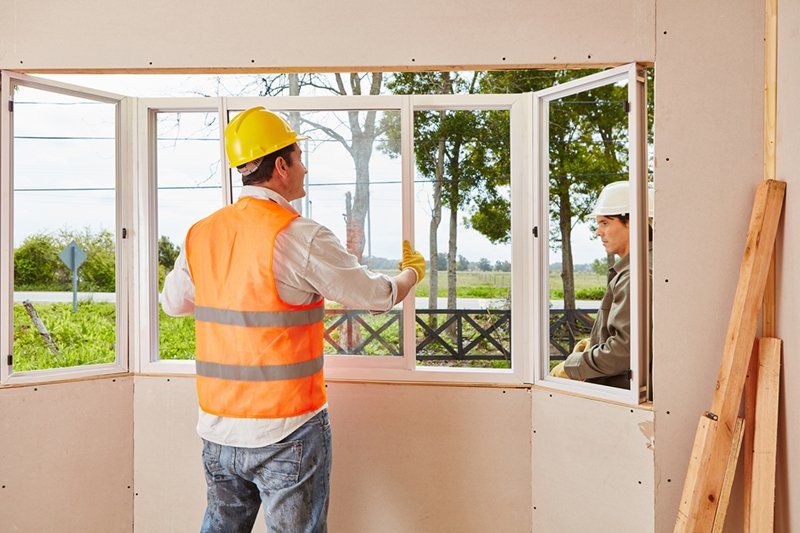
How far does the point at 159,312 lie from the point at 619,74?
7.09 ft

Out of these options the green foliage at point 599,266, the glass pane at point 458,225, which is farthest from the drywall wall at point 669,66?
the green foliage at point 599,266

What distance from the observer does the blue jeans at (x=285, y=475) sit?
1.87 m

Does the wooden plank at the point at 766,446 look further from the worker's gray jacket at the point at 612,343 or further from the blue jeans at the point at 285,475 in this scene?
the blue jeans at the point at 285,475

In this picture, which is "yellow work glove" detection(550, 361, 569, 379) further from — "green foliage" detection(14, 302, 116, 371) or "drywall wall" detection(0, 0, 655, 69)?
"green foliage" detection(14, 302, 116, 371)

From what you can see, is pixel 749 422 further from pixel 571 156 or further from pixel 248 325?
pixel 571 156

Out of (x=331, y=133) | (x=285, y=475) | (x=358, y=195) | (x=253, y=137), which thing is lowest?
(x=285, y=475)

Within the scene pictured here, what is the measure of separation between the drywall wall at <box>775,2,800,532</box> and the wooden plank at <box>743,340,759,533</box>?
8cm

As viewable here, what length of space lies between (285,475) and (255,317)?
1.60 feet

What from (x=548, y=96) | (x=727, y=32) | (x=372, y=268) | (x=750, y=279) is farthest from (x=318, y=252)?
(x=727, y=32)

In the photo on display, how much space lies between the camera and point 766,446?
6.62ft

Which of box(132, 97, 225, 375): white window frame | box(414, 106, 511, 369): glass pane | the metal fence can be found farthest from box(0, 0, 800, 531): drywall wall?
the metal fence

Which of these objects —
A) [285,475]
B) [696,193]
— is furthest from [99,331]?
[696,193]

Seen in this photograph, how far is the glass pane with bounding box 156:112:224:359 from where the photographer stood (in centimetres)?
273

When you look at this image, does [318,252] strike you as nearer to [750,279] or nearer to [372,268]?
[372,268]
